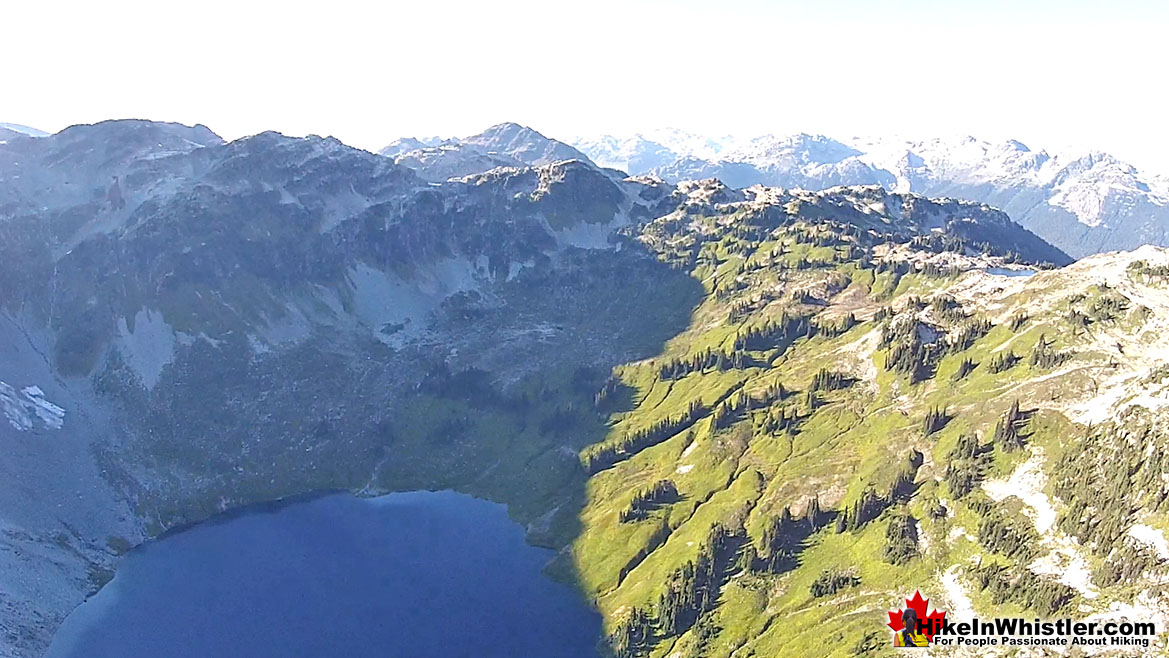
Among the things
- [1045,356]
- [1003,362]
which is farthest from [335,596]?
[1045,356]

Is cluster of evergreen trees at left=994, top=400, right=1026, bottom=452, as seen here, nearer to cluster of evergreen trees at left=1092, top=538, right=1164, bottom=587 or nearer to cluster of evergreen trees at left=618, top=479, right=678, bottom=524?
cluster of evergreen trees at left=1092, top=538, right=1164, bottom=587

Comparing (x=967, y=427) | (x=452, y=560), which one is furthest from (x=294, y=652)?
(x=967, y=427)

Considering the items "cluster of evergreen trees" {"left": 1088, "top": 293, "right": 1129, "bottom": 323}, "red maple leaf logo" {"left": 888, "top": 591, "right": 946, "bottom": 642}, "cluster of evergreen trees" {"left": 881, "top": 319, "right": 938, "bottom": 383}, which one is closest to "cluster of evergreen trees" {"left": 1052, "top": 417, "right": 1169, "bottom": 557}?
"red maple leaf logo" {"left": 888, "top": 591, "right": 946, "bottom": 642}

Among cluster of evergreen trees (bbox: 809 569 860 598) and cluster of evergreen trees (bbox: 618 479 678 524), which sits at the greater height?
cluster of evergreen trees (bbox: 809 569 860 598)

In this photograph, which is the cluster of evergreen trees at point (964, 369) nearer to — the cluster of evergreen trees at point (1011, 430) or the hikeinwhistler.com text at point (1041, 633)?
the cluster of evergreen trees at point (1011, 430)

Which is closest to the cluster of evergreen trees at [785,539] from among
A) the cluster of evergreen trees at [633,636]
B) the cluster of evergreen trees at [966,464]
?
the cluster of evergreen trees at [633,636]

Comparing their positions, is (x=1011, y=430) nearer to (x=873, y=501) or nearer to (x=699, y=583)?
(x=873, y=501)
